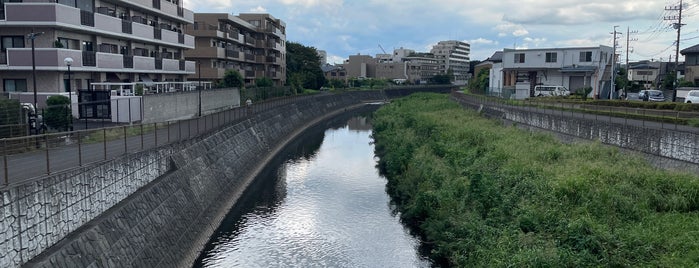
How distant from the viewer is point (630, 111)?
37188 mm

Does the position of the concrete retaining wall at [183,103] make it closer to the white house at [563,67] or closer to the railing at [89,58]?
the railing at [89,58]

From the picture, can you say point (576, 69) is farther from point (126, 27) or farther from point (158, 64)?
point (126, 27)

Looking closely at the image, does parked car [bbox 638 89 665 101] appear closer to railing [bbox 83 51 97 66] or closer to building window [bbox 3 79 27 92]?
railing [bbox 83 51 97 66]

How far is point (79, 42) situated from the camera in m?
34.3

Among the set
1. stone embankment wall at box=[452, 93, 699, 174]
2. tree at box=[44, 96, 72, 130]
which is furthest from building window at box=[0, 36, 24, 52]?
stone embankment wall at box=[452, 93, 699, 174]

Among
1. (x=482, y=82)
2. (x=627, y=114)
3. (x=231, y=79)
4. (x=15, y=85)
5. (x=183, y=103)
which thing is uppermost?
(x=482, y=82)

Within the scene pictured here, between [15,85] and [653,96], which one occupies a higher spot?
[15,85]

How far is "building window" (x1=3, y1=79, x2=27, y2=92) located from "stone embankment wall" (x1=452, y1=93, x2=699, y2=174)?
3613 centimetres

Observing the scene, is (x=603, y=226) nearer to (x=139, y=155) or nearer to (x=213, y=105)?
(x=139, y=155)

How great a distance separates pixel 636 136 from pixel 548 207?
12.5m

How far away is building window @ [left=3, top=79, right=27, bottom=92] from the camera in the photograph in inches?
1252

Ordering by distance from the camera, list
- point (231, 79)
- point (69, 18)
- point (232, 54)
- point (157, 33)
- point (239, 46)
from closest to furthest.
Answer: point (69, 18) < point (157, 33) < point (231, 79) < point (232, 54) < point (239, 46)

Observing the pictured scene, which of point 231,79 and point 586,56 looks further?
point 586,56

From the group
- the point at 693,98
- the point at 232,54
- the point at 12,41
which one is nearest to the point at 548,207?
the point at 12,41
